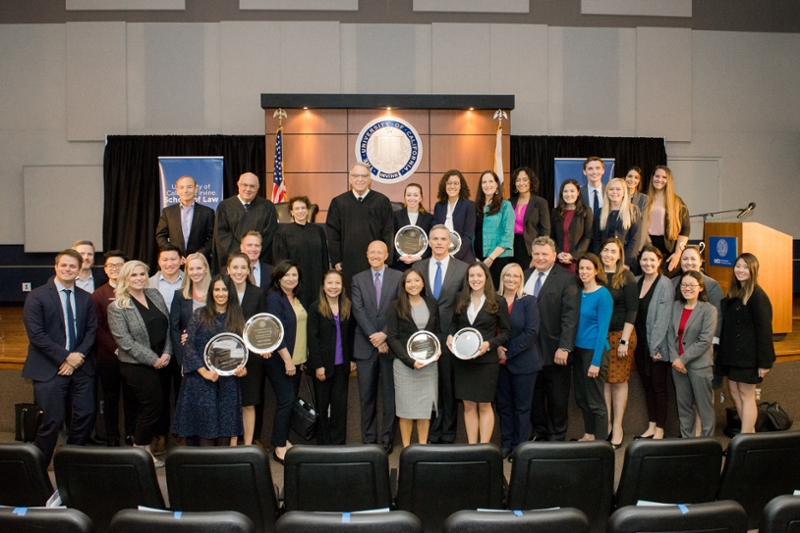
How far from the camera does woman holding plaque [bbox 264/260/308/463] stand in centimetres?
441

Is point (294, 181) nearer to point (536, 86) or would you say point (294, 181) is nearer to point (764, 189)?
point (536, 86)

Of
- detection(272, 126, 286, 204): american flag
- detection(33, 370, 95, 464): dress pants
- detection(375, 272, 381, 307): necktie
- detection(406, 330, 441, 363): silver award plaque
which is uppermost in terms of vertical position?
detection(272, 126, 286, 204): american flag

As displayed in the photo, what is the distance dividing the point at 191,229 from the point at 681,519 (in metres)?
4.83

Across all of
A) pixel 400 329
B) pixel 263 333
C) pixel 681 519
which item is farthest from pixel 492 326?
pixel 681 519

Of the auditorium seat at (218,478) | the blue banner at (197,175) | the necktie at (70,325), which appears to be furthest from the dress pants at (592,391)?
the blue banner at (197,175)

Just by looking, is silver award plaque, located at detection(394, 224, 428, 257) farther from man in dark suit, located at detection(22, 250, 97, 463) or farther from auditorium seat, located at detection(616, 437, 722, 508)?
auditorium seat, located at detection(616, 437, 722, 508)

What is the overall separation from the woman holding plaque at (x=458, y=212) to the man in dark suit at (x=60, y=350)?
2.91 m

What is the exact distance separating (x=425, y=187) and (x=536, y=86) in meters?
2.72

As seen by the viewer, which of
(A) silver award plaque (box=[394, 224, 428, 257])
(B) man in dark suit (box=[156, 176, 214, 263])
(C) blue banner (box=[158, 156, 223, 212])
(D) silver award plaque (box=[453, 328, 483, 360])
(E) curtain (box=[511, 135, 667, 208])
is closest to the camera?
(D) silver award plaque (box=[453, 328, 483, 360])

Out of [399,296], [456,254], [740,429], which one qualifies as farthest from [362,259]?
[740,429]

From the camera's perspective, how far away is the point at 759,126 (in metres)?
10.5

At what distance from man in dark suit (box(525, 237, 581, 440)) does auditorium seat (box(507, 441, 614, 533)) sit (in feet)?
5.65

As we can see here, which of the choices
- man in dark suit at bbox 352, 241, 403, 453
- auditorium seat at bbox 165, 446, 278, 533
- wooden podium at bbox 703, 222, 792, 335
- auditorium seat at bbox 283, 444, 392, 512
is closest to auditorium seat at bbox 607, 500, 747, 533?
auditorium seat at bbox 283, 444, 392, 512

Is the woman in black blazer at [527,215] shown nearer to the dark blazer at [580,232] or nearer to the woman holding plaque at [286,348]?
the dark blazer at [580,232]
